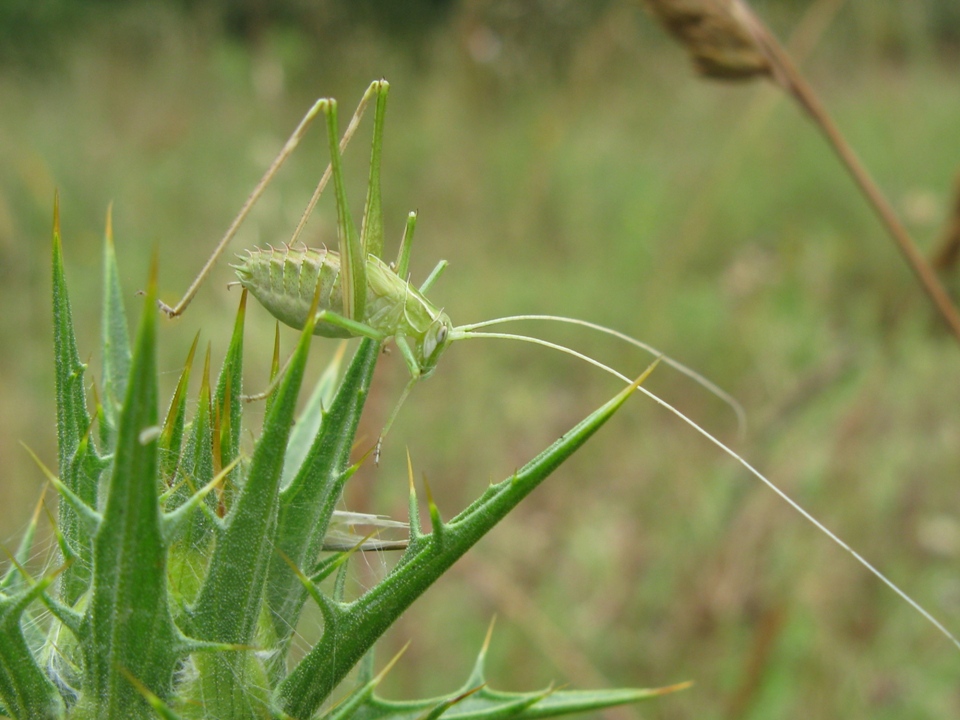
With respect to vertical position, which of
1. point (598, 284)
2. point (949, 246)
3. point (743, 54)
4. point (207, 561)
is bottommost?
point (598, 284)

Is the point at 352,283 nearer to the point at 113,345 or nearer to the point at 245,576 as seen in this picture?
the point at 113,345

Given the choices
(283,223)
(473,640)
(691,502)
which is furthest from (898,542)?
(283,223)

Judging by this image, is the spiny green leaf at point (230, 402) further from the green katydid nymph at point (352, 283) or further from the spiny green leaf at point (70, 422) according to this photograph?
the green katydid nymph at point (352, 283)

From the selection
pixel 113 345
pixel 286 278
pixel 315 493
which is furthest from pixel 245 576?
pixel 286 278

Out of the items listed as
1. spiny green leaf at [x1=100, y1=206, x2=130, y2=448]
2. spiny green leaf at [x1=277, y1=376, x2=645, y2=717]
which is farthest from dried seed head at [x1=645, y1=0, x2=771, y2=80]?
spiny green leaf at [x1=100, y1=206, x2=130, y2=448]

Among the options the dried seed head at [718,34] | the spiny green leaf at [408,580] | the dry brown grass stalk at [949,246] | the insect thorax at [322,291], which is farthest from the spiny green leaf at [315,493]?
the dry brown grass stalk at [949,246]

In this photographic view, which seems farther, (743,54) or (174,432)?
(743,54)

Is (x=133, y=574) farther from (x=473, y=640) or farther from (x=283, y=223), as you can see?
(x=283, y=223)
